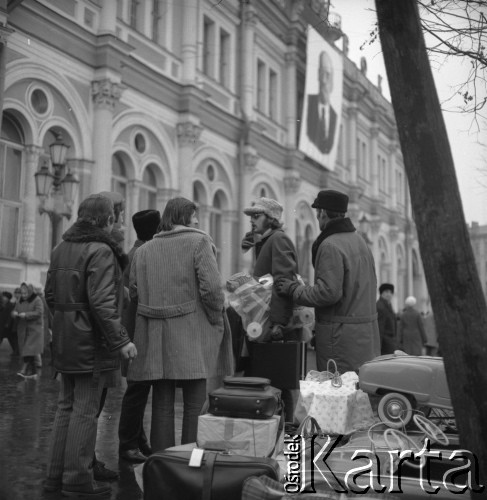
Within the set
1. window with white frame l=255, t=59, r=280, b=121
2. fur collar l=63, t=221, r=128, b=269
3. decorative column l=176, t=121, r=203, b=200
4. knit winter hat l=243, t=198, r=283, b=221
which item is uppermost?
window with white frame l=255, t=59, r=280, b=121

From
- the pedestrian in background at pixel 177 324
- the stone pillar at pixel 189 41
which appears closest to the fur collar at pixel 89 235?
the pedestrian in background at pixel 177 324

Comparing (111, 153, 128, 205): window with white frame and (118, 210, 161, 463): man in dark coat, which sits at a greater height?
(111, 153, 128, 205): window with white frame

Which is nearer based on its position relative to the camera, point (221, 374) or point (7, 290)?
point (221, 374)

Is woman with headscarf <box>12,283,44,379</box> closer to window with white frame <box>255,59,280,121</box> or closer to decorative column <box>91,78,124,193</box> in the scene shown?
decorative column <box>91,78,124,193</box>

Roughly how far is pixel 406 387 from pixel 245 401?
0.94m

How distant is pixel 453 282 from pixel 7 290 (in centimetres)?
1190

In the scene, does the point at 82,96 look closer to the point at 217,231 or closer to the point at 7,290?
the point at 7,290

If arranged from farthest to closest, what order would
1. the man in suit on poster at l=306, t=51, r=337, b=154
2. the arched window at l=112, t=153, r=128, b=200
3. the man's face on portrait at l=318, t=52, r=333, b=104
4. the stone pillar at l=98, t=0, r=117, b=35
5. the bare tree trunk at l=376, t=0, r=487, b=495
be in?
1. the man's face on portrait at l=318, t=52, r=333, b=104
2. the man in suit on poster at l=306, t=51, r=337, b=154
3. the arched window at l=112, t=153, r=128, b=200
4. the stone pillar at l=98, t=0, r=117, b=35
5. the bare tree trunk at l=376, t=0, r=487, b=495

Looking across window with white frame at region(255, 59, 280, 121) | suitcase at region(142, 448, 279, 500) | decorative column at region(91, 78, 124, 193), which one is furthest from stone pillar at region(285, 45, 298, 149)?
suitcase at region(142, 448, 279, 500)

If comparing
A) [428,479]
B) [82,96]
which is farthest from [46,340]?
[428,479]

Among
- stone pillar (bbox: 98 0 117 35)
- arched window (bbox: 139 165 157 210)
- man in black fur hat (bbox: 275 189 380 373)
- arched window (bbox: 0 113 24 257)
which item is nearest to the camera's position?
man in black fur hat (bbox: 275 189 380 373)

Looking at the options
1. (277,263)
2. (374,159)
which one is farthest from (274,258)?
(374,159)

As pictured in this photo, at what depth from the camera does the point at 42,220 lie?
47.5 ft

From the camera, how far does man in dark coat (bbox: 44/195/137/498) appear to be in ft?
13.6
